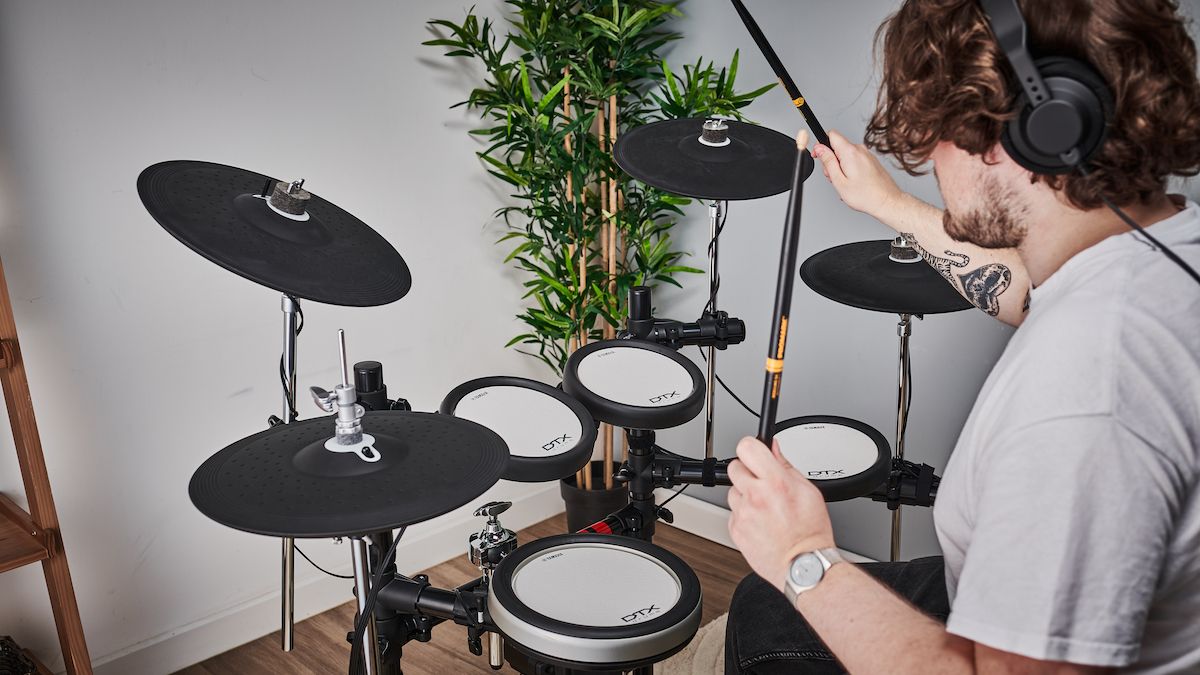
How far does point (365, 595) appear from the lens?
1.31 m

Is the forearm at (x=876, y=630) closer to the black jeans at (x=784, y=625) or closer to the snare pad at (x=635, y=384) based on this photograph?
the black jeans at (x=784, y=625)

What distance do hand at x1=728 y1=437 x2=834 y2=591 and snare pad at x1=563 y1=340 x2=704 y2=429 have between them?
0.69 meters

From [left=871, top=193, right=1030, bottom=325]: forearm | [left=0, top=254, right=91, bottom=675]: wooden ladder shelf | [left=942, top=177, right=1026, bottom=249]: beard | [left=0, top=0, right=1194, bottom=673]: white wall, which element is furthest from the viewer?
[left=0, top=0, right=1194, bottom=673]: white wall

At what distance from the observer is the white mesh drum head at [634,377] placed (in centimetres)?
171

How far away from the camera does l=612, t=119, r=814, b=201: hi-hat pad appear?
1.76 metres

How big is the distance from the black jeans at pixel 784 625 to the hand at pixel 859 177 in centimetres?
59

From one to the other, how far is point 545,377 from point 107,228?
4.55ft

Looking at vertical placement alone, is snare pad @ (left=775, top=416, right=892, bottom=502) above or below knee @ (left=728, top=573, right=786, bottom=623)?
above

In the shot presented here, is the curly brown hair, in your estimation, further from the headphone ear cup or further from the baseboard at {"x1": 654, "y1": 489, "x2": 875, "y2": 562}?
the baseboard at {"x1": 654, "y1": 489, "x2": 875, "y2": 562}

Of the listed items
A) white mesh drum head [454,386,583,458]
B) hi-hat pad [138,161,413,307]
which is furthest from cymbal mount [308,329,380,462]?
white mesh drum head [454,386,583,458]

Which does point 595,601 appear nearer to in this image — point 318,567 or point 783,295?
point 783,295

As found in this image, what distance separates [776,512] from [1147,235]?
0.42m

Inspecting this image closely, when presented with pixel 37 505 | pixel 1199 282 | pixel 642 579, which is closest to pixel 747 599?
pixel 642 579

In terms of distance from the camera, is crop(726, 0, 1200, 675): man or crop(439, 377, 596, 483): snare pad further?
crop(439, 377, 596, 483): snare pad
